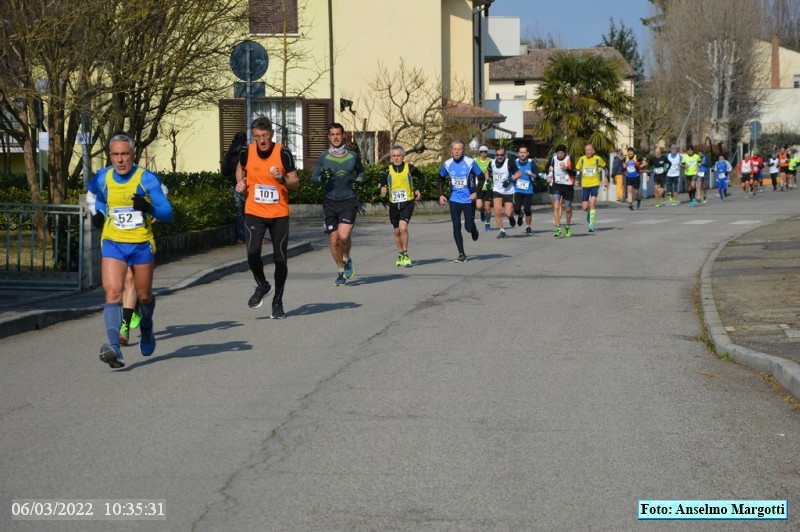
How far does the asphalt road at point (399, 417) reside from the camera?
5723mm

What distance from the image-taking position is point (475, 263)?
1844 centimetres

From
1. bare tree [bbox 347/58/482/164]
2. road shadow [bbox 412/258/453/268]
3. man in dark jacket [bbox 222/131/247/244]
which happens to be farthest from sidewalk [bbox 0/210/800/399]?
bare tree [bbox 347/58/482/164]

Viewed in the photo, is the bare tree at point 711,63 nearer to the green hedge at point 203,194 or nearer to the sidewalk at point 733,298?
the green hedge at point 203,194

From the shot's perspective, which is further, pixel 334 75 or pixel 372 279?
pixel 334 75

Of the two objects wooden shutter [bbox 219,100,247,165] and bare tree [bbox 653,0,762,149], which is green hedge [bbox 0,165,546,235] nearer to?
wooden shutter [bbox 219,100,247,165]

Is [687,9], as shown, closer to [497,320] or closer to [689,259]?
[689,259]

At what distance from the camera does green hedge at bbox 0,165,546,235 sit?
1961 cm

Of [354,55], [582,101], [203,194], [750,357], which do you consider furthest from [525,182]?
[582,101]

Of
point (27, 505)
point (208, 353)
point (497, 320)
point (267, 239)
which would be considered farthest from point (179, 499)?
point (267, 239)

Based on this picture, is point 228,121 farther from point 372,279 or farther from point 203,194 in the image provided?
point 372,279

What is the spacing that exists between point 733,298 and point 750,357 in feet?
13.1

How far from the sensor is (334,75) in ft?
121

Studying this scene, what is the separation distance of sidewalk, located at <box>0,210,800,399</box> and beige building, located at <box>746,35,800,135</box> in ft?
212

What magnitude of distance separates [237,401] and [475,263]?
10.6 meters
